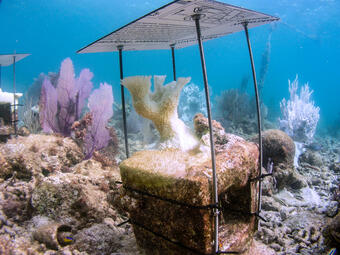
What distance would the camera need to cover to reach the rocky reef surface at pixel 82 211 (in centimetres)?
196

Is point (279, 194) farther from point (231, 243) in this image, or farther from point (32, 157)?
point (32, 157)

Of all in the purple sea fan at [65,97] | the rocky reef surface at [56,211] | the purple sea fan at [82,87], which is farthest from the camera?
the purple sea fan at [82,87]

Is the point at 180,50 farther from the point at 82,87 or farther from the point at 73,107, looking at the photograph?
the point at 73,107

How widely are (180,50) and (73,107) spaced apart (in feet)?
281

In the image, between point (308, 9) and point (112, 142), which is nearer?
point (112, 142)

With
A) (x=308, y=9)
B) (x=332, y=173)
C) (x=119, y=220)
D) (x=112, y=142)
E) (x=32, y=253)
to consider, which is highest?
(x=308, y=9)

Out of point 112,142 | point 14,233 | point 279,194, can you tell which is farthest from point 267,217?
point 112,142

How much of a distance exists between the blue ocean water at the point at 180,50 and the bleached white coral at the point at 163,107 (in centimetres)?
1916

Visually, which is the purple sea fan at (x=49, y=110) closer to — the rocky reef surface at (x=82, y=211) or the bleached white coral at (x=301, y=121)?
the rocky reef surface at (x=82, y=211)

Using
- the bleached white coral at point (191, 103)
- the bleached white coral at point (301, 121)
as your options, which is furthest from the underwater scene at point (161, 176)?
the bleached white coral at point (191, 103)

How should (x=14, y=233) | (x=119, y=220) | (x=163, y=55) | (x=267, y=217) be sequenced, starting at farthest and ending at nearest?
(x=163, y=55)
(x=267, y=217)
(x=119, y=220)
(x=14, y=233)

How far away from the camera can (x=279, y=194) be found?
3898mm

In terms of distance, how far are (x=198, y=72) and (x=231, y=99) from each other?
9194 cm

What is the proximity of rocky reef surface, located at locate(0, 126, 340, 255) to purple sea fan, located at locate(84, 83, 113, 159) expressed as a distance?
0.62 meters
